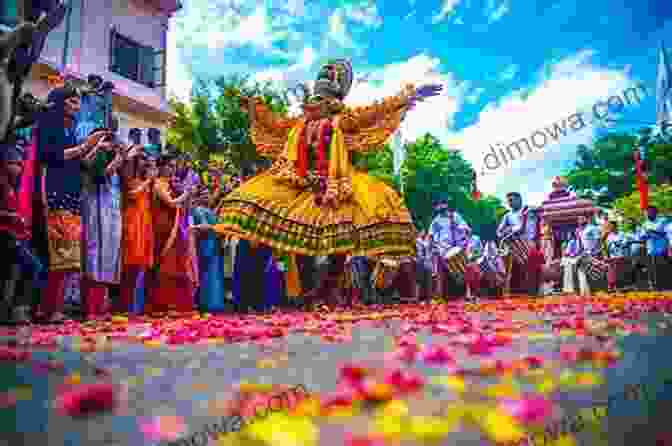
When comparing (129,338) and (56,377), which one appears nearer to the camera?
(56,377)

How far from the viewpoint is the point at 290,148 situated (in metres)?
5.94

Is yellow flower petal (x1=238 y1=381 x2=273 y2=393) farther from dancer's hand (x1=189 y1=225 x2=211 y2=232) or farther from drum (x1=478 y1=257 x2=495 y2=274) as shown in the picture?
drum (x1=478 y1=257 x2=495 y2=274)

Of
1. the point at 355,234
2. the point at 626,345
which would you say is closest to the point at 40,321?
the point at 355,234

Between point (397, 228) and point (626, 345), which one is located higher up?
point (397, 228)

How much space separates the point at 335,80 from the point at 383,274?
376cm

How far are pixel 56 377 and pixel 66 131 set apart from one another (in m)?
3.64

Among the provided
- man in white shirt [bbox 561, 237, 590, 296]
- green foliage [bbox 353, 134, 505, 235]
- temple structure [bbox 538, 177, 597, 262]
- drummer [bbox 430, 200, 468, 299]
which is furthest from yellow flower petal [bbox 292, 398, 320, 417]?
green foliage [bbox 353, 134, 505, 235]

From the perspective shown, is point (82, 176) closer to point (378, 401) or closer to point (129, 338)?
point (129, 338)

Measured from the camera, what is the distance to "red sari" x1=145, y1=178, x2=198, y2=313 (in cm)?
551

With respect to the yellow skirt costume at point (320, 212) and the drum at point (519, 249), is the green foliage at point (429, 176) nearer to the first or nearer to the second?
the drum at point (519, 249)

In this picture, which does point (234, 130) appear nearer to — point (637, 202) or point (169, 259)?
point (169, 259)

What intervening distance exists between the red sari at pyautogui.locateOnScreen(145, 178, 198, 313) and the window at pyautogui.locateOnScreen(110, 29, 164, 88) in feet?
29.3

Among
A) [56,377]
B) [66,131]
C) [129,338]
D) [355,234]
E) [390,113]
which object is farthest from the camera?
[390,113]

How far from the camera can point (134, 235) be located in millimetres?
5172
